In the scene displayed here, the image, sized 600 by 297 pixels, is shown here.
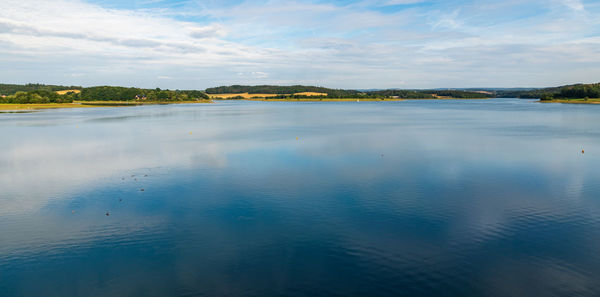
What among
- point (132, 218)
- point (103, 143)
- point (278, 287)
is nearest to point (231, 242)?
point (278, 287)

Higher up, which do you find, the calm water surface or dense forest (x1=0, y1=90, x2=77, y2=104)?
dense forest (x1=0, y1=90, x2=77, y2=104)

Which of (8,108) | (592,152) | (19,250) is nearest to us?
(19,250)

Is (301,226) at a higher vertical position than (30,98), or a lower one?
lower

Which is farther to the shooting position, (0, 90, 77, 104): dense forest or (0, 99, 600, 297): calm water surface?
(0, 90, 77, 104): dense forest

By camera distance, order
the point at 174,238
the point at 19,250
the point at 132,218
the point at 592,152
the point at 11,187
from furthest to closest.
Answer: the point at 592,152 → the point at 11,187 → the point at 132,218 → the point at 174,238 → the point at 19,250

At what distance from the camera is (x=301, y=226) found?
1812 cm

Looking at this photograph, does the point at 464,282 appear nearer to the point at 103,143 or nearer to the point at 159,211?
the point at 159,211

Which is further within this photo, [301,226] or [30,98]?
[30,98]

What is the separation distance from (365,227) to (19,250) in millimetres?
15149

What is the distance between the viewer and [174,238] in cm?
1673

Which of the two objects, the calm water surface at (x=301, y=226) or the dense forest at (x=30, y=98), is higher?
the dense forest at (x=30, y=98)

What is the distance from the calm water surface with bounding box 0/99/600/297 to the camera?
13.0 m

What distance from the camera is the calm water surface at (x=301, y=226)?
42.7 feet

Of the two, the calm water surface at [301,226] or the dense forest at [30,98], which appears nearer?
the calm water surface at [301,226]
